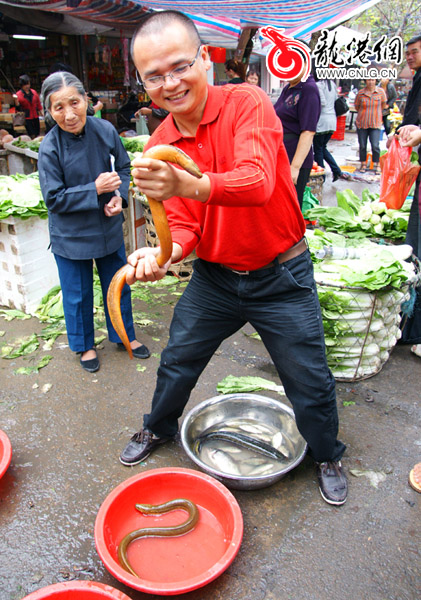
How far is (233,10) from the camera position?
7.50 meters

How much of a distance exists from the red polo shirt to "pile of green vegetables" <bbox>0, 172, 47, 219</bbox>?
2545 mm

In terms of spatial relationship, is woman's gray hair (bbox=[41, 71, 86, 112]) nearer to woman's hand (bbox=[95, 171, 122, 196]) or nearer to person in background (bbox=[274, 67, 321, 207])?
woman's hand (bbox=[95, 171, 122, 196])

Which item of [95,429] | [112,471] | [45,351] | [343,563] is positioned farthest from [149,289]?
[343,563]

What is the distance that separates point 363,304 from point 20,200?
3.17m

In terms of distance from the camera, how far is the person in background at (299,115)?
15.7ft

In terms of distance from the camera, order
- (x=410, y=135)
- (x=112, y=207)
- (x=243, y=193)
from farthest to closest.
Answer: (x=410, y=135) → (x=112, y=207) → (x=243, y=193)

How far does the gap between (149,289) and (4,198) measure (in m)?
1.83

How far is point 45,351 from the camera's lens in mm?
4211

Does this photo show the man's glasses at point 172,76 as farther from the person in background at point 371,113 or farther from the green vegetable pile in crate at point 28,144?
the person in background at point 371,113

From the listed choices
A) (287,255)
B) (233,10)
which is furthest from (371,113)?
(287,255)

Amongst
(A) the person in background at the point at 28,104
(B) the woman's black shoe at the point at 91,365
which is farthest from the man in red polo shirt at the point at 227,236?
(A) the person in background at the point at 28,104

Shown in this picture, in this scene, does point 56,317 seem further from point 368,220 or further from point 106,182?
point 368,220

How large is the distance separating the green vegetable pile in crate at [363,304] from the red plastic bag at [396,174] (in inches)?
39.5

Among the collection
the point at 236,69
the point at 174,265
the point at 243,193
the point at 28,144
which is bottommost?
the point at 174,265
